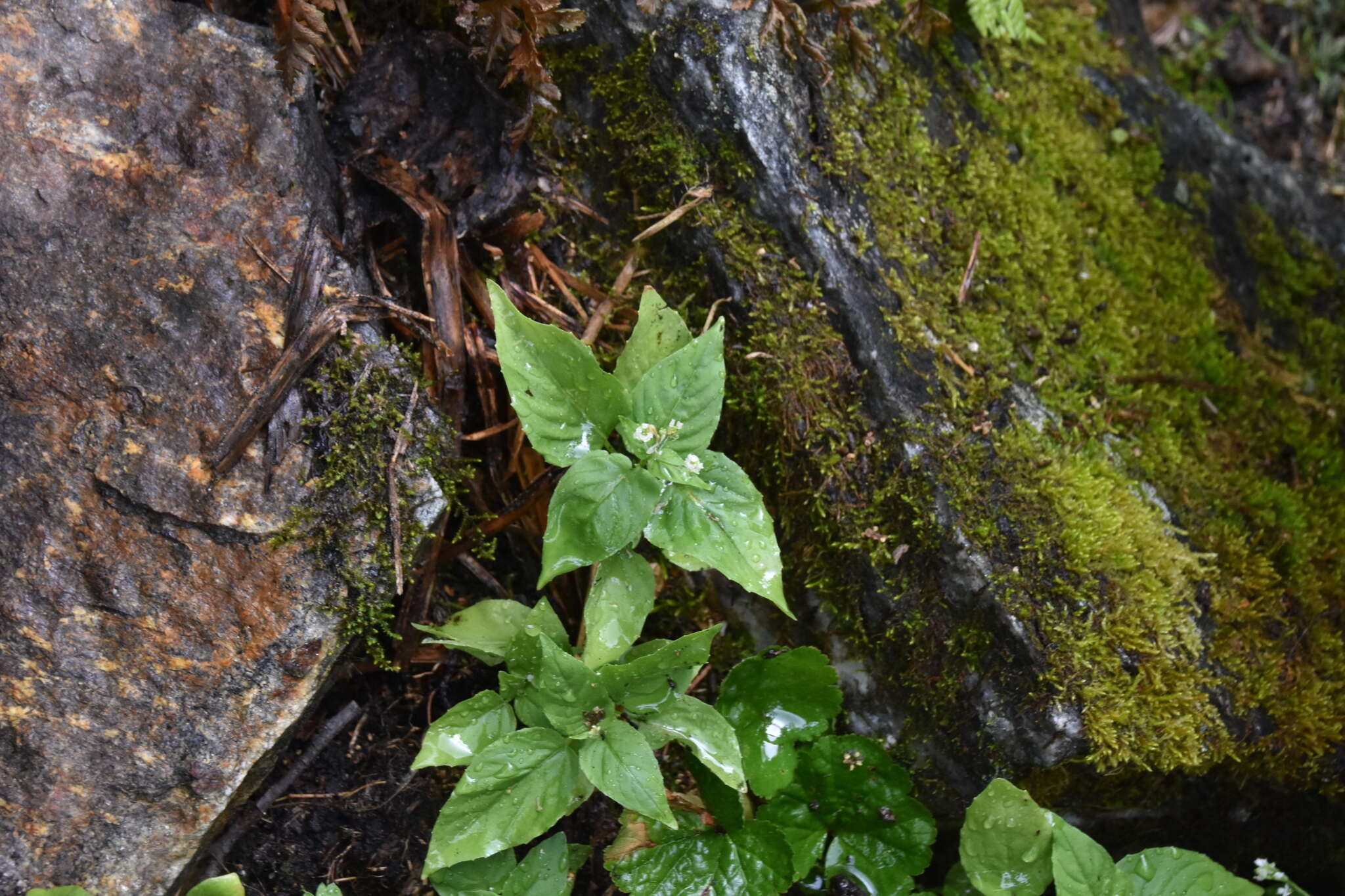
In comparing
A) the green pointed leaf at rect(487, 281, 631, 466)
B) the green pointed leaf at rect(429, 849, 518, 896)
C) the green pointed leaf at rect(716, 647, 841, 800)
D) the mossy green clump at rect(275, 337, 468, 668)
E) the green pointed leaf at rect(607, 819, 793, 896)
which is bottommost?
the green pointed leaf at rect(429, 849, 518, 896)

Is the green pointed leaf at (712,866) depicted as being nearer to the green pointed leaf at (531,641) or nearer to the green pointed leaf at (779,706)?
the green pointed leaf at (779,706)

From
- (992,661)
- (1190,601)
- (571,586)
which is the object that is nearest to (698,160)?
(571,586)

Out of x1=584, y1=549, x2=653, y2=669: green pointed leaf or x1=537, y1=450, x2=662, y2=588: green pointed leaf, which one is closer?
x1=537, y1=450, x2=662, y2=588: green pointed leaf

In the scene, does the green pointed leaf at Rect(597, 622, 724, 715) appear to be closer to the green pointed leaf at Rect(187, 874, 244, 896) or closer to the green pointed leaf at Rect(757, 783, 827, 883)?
the green pointed leaf at Rect(757, 783, 827, 883)

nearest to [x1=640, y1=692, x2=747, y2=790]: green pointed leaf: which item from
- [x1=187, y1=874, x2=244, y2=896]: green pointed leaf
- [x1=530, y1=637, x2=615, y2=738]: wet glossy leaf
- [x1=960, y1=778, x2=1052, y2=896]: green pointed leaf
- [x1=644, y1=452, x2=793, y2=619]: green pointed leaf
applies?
[x1=530, y1=637, x2=615, y2=738]: wet glossy leaf

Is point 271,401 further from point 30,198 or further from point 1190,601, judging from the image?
point 1190,601

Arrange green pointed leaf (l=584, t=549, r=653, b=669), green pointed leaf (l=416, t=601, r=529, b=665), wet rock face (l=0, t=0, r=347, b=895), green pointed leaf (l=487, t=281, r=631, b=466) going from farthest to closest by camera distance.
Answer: green pointed leaf (l=416, t=601, r=529, b=665), green pointed leaf (l=584, t=549, r=653, b=669), green pointed leaf (l=487, t=281, r=631, b=466), wet rock face (l=0, t=0, r=347, b=895)

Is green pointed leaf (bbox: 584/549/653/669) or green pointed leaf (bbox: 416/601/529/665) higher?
green pointed leaf (bbox: 584/549/653/669)

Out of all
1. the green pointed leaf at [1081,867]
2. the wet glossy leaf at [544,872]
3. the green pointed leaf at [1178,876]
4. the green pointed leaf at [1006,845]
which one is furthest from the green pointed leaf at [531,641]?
the green pointed leaf at [1178,876]
